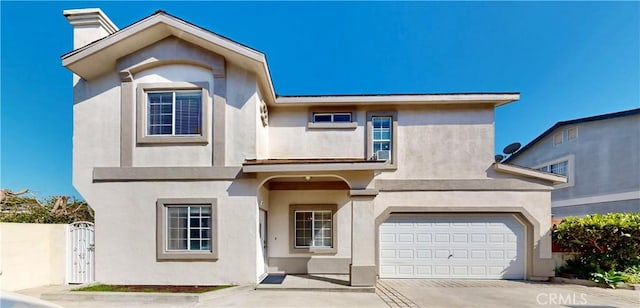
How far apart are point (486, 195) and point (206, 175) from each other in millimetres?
8487

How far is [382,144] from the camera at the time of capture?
33.5ft

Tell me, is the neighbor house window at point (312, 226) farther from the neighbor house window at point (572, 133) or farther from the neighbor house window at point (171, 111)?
the neighbor house window at point (572, 133)

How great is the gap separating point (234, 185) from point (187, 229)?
1.74 metres

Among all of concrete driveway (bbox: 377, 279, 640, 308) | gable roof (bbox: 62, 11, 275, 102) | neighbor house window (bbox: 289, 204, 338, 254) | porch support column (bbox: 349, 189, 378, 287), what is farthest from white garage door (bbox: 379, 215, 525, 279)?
gable roof (bbox: 62, 11, 275, 102)

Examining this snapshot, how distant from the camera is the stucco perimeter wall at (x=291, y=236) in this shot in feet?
32.0

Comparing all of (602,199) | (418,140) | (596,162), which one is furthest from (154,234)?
(596,162)

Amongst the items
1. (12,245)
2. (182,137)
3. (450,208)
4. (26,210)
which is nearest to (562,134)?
(450,208)

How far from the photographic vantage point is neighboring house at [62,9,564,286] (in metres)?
7.99

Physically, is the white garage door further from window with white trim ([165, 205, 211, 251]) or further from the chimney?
the chimney

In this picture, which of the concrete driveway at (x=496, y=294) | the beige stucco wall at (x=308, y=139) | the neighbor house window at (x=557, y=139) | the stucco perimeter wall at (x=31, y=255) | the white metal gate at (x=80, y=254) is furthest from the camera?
the neighbor house window at (x=557, y=139)

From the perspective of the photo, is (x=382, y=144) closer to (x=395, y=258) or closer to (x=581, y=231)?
(x=395, y=258)

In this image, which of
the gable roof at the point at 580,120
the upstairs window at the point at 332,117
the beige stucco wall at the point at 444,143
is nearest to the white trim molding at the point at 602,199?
the gable roof at the point at 580,120

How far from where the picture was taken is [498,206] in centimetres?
963

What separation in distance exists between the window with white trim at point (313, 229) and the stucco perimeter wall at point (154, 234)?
7.44ft
